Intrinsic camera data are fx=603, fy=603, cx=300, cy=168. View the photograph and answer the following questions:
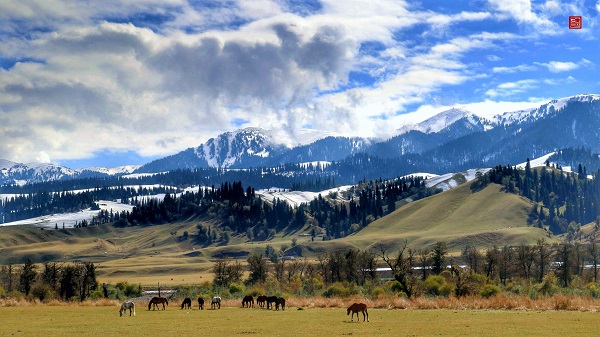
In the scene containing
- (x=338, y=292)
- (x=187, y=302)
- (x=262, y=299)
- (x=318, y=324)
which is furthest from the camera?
(x=338, y=292)

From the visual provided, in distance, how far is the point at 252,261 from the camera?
131 metres

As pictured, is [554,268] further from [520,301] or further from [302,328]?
[302,328]

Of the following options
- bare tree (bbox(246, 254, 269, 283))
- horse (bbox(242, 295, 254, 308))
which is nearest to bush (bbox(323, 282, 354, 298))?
horse (bbox(242, 295, 254, 308))

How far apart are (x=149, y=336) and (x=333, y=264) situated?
89655 millimetres

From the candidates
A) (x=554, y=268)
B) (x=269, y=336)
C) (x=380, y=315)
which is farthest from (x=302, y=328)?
(x=554, y=268)

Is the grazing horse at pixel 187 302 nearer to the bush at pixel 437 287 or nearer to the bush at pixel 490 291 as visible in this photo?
the bush at pixel 437 287

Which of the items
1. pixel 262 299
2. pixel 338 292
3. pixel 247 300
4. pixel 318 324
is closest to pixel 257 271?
pixel 338 292

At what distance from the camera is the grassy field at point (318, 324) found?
132 ft

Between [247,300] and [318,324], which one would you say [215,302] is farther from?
[318,324]

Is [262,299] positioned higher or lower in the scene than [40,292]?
lower

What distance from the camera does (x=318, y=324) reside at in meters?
46.2

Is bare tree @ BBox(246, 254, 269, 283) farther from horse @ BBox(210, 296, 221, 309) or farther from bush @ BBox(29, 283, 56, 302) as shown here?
horse @ BBox(210, 296, 221, 309)

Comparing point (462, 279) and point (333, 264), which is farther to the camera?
point (333, 264)

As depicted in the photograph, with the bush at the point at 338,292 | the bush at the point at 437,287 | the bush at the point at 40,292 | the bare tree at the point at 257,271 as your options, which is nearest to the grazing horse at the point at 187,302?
the bush at the point at 338,292
